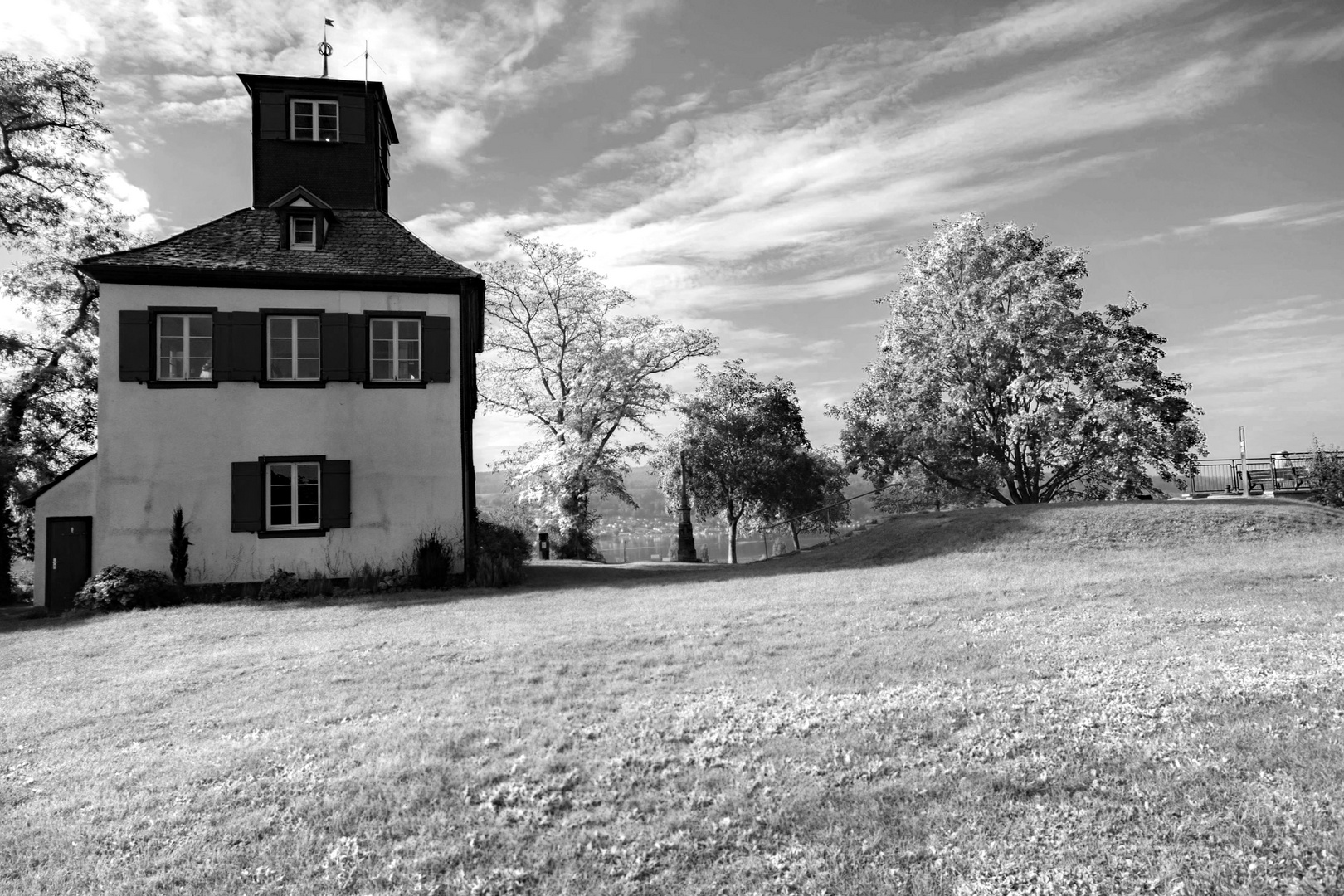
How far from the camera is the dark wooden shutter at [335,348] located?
2102 centimetres

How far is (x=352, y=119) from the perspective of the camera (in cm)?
2434

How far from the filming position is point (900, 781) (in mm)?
6305

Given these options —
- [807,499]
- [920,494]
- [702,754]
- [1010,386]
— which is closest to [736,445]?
[807,499]

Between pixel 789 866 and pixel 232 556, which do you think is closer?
pixel 789 866

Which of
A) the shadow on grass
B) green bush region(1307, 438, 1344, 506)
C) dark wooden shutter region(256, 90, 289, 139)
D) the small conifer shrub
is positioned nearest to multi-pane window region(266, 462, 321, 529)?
the small conifer shrub

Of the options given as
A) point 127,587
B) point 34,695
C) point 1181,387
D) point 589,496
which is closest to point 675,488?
point 589,496

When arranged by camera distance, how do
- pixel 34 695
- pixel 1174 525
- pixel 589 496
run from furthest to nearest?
pixel 589 496 → pixel 1174 525 → pixel 34 695

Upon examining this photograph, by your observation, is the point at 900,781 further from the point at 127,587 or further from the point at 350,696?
the point at 127,587

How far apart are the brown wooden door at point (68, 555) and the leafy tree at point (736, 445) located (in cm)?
2627

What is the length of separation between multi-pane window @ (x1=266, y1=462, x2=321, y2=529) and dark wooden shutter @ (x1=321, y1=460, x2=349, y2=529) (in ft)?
0.74

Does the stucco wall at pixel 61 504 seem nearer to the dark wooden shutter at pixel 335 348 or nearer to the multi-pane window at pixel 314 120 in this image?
the dark wooden shutter at pixel 335 348

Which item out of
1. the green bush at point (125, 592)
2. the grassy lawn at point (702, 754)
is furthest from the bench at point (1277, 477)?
the green bush at point (125, 592)

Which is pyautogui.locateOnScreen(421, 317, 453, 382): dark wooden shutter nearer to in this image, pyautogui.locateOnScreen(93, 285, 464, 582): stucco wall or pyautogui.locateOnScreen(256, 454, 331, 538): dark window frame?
pyautogui.locateOnScreen(93, 285, 464, 582): stucco wall

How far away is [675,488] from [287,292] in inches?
1072
